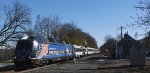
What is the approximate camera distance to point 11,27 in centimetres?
7562

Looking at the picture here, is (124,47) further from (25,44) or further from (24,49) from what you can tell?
(24,49)

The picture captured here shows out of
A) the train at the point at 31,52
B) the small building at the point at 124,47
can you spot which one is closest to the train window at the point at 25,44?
the train at the point at 31,52

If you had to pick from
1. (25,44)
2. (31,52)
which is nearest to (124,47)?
(25,44)

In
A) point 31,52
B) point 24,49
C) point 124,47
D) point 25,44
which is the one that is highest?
point 124,47

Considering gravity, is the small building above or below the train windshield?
above

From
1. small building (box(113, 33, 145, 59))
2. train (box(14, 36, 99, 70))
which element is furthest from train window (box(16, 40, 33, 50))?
small building (box(113, 33, 145, 59))

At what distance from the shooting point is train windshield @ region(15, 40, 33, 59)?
3716cm

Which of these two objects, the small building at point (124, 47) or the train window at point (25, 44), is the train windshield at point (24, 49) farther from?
the small building at point (124, 47)

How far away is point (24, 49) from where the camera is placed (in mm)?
37500

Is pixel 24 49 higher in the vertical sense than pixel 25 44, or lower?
lower

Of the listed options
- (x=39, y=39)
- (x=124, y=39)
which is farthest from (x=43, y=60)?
(x=124, y=39)

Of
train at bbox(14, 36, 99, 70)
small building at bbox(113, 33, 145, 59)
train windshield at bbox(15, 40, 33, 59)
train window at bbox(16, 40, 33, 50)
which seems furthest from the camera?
small building at bbox(113, 33, 145, 59)

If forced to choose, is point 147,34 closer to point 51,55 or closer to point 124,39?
point 51,55

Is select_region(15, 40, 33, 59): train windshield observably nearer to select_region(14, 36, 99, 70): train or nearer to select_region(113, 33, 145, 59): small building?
select_region(14, 36, 99, 70): train
